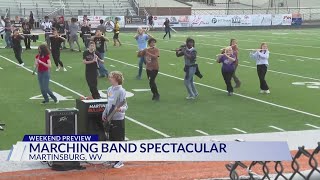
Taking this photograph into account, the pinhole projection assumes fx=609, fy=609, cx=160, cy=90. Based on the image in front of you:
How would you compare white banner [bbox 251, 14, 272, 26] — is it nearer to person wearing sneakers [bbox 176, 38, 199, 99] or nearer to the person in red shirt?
person wearing sneakers [bbox 176, 38, 199, 99]

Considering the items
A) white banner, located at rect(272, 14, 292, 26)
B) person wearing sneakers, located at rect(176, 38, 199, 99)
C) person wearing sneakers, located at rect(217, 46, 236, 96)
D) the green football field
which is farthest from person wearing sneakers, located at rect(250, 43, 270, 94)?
white banner, located at rect(272, 14, 292, 26)

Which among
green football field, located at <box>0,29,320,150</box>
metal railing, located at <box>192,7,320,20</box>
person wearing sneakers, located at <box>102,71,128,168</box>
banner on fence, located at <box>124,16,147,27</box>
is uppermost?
metal railing, located at <box>192,7,320,20</box>

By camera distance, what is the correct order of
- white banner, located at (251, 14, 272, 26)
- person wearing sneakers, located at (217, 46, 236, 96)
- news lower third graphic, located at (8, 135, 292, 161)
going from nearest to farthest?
news lower third graphic, located at (8, 135, 292, 161) → person wearing sneakers, located at (217, 46, 236, 96) → white banner, located at (251, 14, 272, 26)

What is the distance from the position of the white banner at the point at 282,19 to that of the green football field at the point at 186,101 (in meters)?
34.4

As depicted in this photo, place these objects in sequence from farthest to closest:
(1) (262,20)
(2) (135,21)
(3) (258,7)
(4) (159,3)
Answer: (3) (258,7) < (4) (159,3) < (1) (262,20) < (2) (135,21)

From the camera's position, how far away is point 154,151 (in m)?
6.00

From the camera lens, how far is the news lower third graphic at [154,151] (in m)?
5.30

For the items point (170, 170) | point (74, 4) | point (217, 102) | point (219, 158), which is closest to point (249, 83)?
point (217, 102)

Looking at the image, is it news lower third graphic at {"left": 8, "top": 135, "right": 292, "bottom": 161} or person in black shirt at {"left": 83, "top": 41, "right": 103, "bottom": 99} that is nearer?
news lower third graphic at {"left": 8, "top": 135, "right": 292, "bottom": 161}

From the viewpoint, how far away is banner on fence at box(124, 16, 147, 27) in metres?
55.2

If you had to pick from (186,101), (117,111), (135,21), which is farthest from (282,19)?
(117,111)

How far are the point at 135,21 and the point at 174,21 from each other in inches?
144

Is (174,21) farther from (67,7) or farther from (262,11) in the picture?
(262,11)

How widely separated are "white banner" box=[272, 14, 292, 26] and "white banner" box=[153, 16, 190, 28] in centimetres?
899
